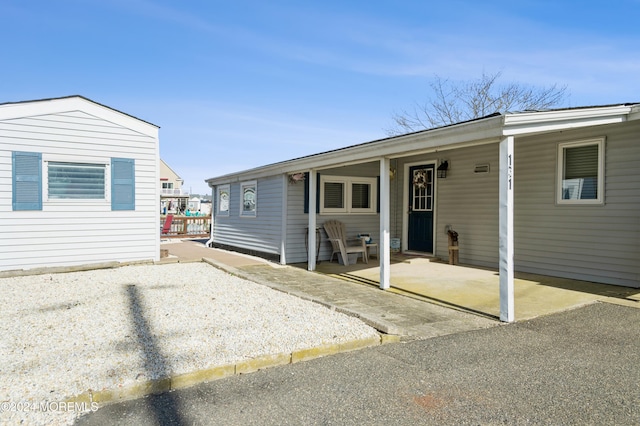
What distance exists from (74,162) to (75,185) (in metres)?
0.46

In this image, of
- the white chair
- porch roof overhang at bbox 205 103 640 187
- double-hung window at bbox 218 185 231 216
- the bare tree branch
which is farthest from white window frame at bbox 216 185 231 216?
the bare tree branch

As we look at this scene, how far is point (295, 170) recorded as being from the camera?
29.5 feet

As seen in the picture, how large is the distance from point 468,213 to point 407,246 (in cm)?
203

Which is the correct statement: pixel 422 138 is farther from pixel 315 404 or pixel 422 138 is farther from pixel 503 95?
pixel 503 95

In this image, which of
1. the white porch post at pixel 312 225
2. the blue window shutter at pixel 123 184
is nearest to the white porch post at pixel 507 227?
the white porch post at pixel 312 225

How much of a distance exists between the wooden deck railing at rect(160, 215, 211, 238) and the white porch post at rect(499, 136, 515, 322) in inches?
666

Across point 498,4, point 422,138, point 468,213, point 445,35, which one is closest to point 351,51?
point 445,35

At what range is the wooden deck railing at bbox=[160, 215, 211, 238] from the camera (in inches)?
779

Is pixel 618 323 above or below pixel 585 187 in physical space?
below

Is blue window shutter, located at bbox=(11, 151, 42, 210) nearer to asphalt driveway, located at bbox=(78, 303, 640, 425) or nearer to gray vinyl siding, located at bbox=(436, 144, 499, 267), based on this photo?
asphalt driveway, located at bbox=(78, 303, 640, 425)

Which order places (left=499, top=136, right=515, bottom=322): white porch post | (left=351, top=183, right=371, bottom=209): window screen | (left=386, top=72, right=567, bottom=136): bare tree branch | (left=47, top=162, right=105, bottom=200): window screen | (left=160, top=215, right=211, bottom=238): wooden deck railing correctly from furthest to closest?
(left=160, top=215, right=211, bottom=238): wooden deck railing < (left=386, top=72, right=567, bottom=136): bare tree branch < (left=351, top=183, right=371, bottom=209): window screen < (left=47, top=162, right=105, bottom=200): window screen < (left=499, top=136, right=515, bottom=322): white porch post

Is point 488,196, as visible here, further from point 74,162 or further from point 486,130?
point 74,162

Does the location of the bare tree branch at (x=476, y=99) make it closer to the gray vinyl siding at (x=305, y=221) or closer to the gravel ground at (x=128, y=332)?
the gray vinyl siding at (x=305, y=221)

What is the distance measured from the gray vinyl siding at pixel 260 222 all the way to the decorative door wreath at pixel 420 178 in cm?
335
